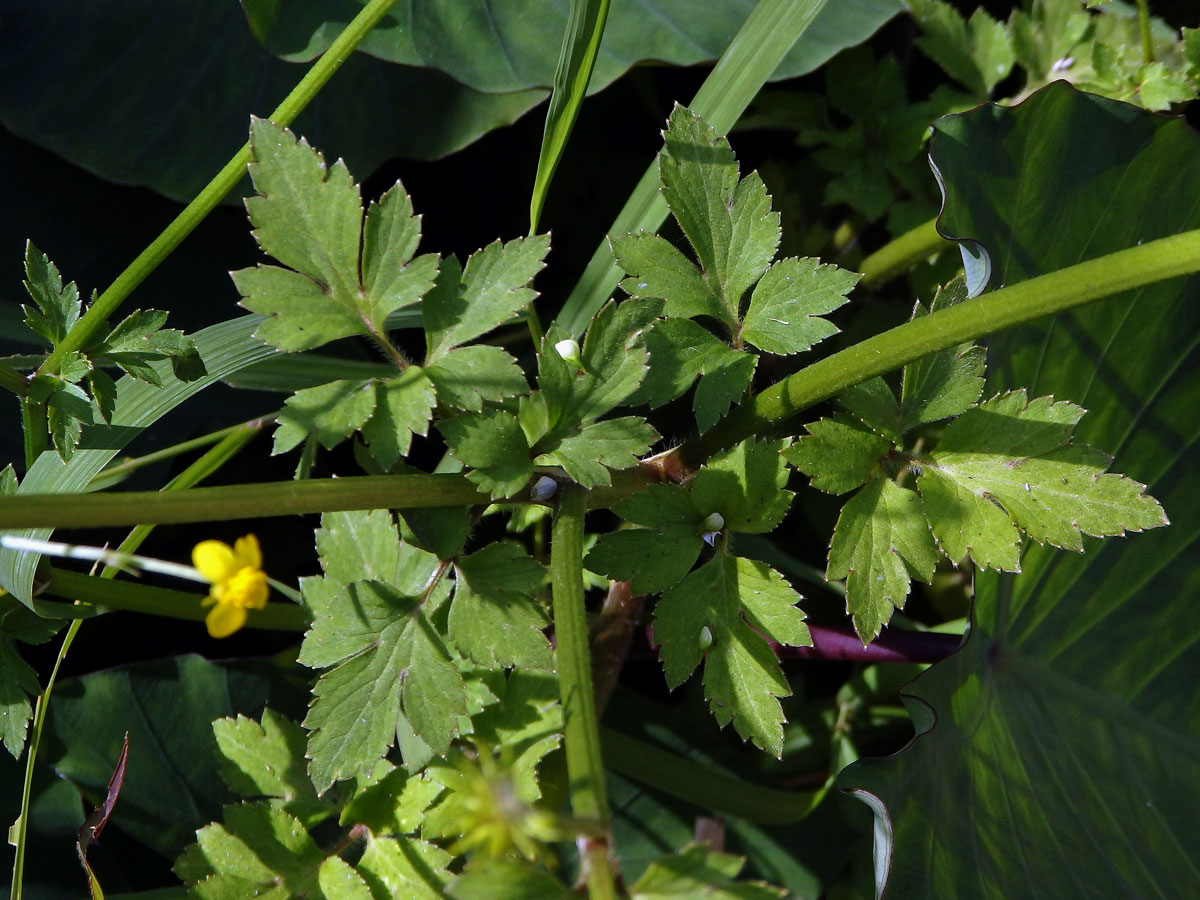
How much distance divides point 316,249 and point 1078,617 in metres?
0.95

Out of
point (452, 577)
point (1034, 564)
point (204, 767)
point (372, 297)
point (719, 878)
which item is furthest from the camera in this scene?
point (204, 767)

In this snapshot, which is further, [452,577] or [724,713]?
[452,577]

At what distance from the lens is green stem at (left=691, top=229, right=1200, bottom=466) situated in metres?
0.68

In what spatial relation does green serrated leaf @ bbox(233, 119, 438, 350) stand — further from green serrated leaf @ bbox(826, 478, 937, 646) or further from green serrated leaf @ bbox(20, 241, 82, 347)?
green serrated leaf @ bbox(826, 478, 937, 646)

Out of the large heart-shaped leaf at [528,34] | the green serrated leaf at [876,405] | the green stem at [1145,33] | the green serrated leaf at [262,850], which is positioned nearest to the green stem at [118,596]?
the green serrated leaf at [262,850]

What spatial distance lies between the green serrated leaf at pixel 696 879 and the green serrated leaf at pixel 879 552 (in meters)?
0.31

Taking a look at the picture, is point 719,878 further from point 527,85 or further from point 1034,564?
point 527,85

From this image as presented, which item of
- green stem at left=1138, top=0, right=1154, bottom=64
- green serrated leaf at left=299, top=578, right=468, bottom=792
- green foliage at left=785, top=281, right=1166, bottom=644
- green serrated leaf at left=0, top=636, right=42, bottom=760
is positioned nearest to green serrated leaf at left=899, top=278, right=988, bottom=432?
green foliage at left=785, top=281, right=1166, bottom=644

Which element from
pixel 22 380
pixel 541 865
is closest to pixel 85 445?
pixel 22 380

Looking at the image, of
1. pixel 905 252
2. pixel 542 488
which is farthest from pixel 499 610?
pixel 905 252

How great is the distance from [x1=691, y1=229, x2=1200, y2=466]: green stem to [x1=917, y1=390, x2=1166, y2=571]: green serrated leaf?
99 millimetres

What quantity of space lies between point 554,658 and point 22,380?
1.75ft

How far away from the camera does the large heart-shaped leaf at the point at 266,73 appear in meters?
1.35

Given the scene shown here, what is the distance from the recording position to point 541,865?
557mm
